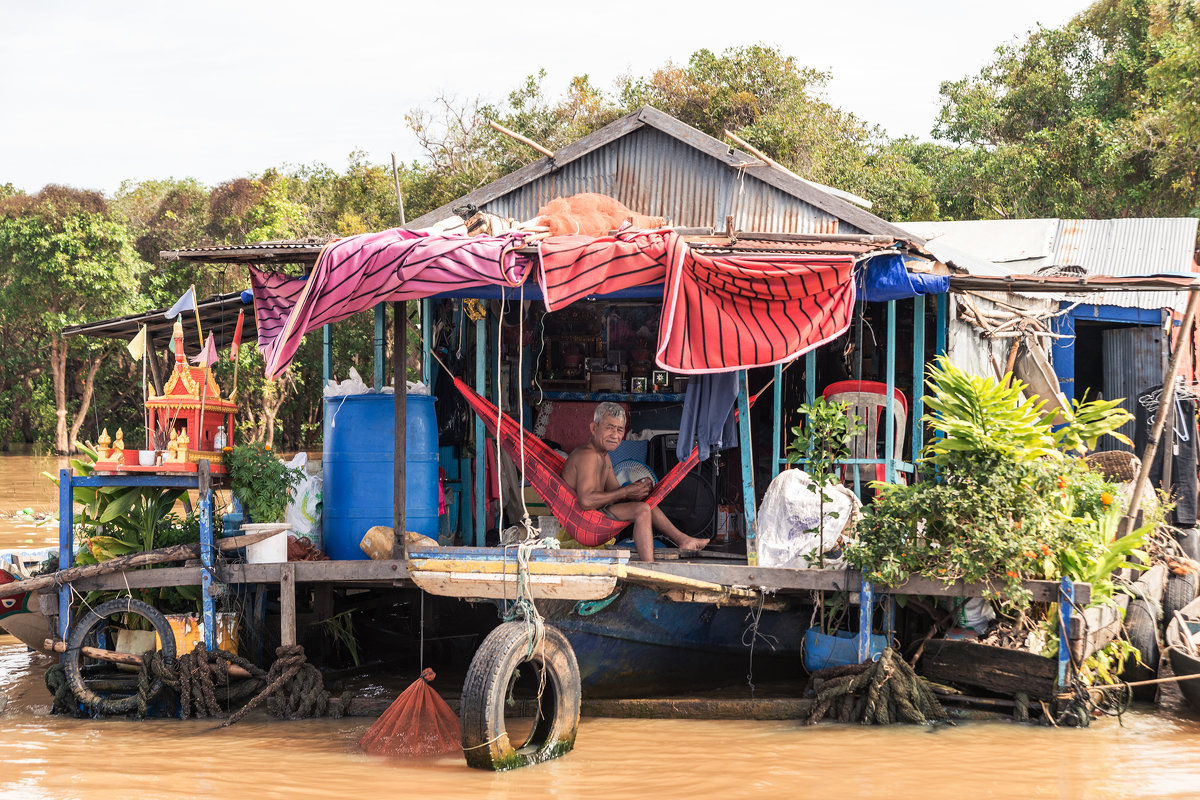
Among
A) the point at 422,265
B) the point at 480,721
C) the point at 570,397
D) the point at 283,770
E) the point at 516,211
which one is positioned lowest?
the point at 283,770

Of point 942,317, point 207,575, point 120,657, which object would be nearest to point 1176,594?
point 942,317

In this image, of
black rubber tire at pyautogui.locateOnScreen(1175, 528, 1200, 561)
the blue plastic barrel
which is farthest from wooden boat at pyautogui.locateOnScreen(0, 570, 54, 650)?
black rubber tire at pyautogui.locateOnScreen(1175, 528, 1200, 561)

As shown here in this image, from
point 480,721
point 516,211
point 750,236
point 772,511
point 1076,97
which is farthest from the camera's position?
point 1076,97

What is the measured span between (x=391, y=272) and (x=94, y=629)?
337 cm

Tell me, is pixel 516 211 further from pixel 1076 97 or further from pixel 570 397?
pixel 1076 97

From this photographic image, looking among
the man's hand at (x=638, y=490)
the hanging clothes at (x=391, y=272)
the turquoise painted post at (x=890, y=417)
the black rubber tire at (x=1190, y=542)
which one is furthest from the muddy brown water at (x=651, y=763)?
the black rubber tire at (x=1190, y=542)

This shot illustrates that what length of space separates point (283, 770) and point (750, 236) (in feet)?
15.8

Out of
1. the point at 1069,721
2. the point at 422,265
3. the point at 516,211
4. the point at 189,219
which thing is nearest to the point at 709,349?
the point at 422,265

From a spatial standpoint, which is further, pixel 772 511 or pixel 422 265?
pixel 772 511

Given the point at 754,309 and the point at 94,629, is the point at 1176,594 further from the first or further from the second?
the point at 94,629

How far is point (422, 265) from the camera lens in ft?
21.3

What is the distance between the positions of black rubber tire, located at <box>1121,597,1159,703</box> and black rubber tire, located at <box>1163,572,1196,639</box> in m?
1.02

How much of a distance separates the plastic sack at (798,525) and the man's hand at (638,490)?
2.88 feet

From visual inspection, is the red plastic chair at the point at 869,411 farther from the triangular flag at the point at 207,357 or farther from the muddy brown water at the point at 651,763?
the triangular flag at the point at 207,357
